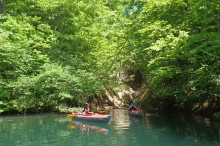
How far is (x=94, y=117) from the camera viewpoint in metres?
19.0

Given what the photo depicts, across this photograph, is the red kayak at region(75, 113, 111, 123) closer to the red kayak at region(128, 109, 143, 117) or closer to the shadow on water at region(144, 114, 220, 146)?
the shadow on water at region(144, 114, 220, 146)

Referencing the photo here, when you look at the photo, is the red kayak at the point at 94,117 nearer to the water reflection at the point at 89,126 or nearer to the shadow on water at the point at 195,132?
the water reflection at the point at 89,126

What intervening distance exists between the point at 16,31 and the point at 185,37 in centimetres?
1572

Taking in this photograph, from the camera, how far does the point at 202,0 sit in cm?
1645

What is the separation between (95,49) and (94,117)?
38.7 ft

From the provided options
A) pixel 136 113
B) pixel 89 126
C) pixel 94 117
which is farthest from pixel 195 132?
pixel 136 113

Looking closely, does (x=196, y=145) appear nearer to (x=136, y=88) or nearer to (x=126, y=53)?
(x=126, y=53)

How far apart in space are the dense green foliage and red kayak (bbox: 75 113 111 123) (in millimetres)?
3849

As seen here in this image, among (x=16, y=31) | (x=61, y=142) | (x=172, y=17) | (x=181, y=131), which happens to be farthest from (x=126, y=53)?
(x=61, y=142)

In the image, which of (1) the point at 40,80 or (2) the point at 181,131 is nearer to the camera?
(2) the point at 181,131

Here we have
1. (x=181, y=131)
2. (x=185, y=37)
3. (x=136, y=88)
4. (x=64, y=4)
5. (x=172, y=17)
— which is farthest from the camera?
(x=136, y=88)

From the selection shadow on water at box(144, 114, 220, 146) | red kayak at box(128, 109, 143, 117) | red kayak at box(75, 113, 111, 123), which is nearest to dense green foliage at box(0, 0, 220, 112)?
red kayak at box(128, 109, 143, 117)

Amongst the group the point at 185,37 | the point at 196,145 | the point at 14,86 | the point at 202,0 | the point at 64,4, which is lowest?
the point at 196,145

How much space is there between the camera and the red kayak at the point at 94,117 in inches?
715
